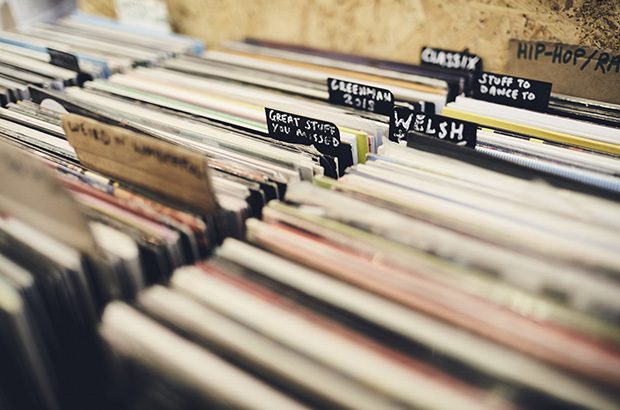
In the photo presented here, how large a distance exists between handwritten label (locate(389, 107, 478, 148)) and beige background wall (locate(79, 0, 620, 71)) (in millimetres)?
423

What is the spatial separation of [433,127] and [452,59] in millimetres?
410

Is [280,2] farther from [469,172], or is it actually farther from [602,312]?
[602,312]

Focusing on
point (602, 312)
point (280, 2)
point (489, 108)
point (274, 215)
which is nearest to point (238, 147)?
point (274, 215)

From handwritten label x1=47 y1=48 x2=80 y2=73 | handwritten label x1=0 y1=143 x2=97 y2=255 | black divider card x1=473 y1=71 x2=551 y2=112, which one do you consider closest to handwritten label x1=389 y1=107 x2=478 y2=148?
black divider card x1=473 y1=71 x2=551 y2=112

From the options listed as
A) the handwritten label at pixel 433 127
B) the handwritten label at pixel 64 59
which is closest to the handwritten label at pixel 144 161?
the handwritten label at pixel 433 127

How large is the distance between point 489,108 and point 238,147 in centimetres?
52

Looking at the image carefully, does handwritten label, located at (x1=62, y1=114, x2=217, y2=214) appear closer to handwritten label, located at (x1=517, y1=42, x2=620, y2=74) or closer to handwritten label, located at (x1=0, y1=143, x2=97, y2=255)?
handwritten label, located at (x1=0, y1=143, x2=97, y2=255)

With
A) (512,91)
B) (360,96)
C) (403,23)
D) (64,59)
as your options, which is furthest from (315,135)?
(64,59)

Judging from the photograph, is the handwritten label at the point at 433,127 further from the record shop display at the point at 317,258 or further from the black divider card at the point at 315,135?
the black divider card at the point at 315,135

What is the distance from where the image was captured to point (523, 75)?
1.19 meters

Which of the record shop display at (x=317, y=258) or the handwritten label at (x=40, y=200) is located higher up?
the handwritten label at (x=40, y=200)

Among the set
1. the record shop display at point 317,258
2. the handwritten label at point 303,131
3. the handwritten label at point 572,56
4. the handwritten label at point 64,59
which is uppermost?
the handwritten label at point 64,59

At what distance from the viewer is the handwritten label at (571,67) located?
1.08 meters

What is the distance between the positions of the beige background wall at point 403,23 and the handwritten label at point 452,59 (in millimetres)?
31
